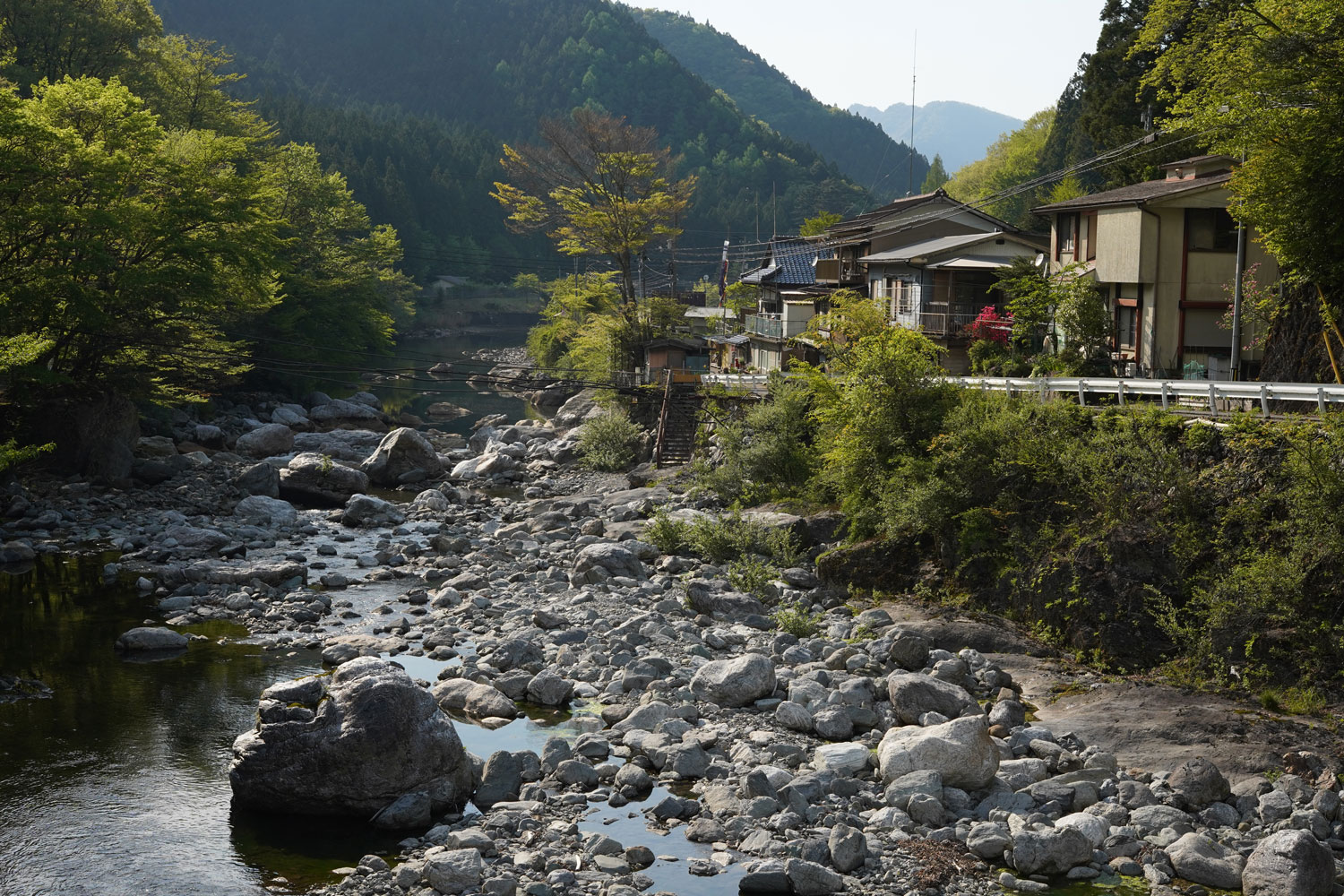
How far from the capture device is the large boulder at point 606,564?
2411 cm

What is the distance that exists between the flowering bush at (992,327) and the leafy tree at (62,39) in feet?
122

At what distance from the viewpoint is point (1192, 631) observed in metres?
16.2

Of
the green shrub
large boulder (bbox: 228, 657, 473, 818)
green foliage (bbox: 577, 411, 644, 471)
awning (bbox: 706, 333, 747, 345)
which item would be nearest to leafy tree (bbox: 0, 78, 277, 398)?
green foliage (bbox: 577, 411, 644, 471)

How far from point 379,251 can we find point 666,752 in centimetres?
5564

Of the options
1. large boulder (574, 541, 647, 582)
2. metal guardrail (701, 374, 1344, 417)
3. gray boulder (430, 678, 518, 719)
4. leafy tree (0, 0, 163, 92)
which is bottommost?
gray boulder (430, 678, 518, 719)

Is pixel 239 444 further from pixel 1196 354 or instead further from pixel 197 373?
pixel 1196 354

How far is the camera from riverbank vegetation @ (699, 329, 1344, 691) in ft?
50.8

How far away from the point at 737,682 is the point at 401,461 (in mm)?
25046

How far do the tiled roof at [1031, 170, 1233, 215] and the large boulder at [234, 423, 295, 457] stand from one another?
29494mm

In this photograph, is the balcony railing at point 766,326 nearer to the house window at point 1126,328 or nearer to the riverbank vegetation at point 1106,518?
the house window at point 1126,328

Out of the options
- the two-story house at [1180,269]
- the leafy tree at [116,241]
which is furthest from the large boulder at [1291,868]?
the leafy tree at [116,241]

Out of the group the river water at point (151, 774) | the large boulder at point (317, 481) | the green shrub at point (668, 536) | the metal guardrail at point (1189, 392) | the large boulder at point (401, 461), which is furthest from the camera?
the large boulder at point (401, 461)

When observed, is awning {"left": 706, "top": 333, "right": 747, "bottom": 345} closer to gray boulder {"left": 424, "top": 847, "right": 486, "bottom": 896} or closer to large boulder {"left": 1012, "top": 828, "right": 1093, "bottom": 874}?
large boulder {"left": 1012, "top": 828, "right": 1093, "bottom": 874}

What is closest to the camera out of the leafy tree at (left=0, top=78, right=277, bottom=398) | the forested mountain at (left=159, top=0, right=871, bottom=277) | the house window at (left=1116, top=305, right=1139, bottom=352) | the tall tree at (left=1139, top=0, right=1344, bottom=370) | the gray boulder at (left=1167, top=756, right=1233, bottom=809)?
the gray boulder at (left=1167, top=756, right=1233, bottom=809)
